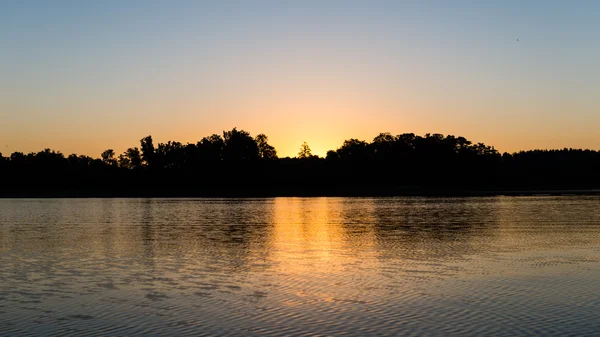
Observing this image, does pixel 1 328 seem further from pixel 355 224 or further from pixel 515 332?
pixel 355 224

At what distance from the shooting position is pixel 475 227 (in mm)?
51281

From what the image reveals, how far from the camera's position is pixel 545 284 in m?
23.2

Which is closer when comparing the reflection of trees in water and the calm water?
the calm water

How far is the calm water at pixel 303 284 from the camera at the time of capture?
1698 centimetres

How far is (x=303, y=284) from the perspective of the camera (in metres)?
23.8

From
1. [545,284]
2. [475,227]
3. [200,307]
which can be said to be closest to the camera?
[200,307]

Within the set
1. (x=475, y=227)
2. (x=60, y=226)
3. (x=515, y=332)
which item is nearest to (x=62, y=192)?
(x=60, y=226)

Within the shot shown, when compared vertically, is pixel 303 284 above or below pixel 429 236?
below

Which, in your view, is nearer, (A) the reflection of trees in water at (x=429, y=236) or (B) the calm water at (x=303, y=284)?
(B) the calm water at (x=303, y=284)

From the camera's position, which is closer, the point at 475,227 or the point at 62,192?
the point at 475,227

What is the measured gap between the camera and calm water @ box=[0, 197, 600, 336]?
16984 mm

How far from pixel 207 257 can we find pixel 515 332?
19.1 metres

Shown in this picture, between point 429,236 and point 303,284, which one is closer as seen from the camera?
point 303,284

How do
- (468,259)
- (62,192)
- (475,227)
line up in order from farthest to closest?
(62,192) < (475,227) < (468,259)
